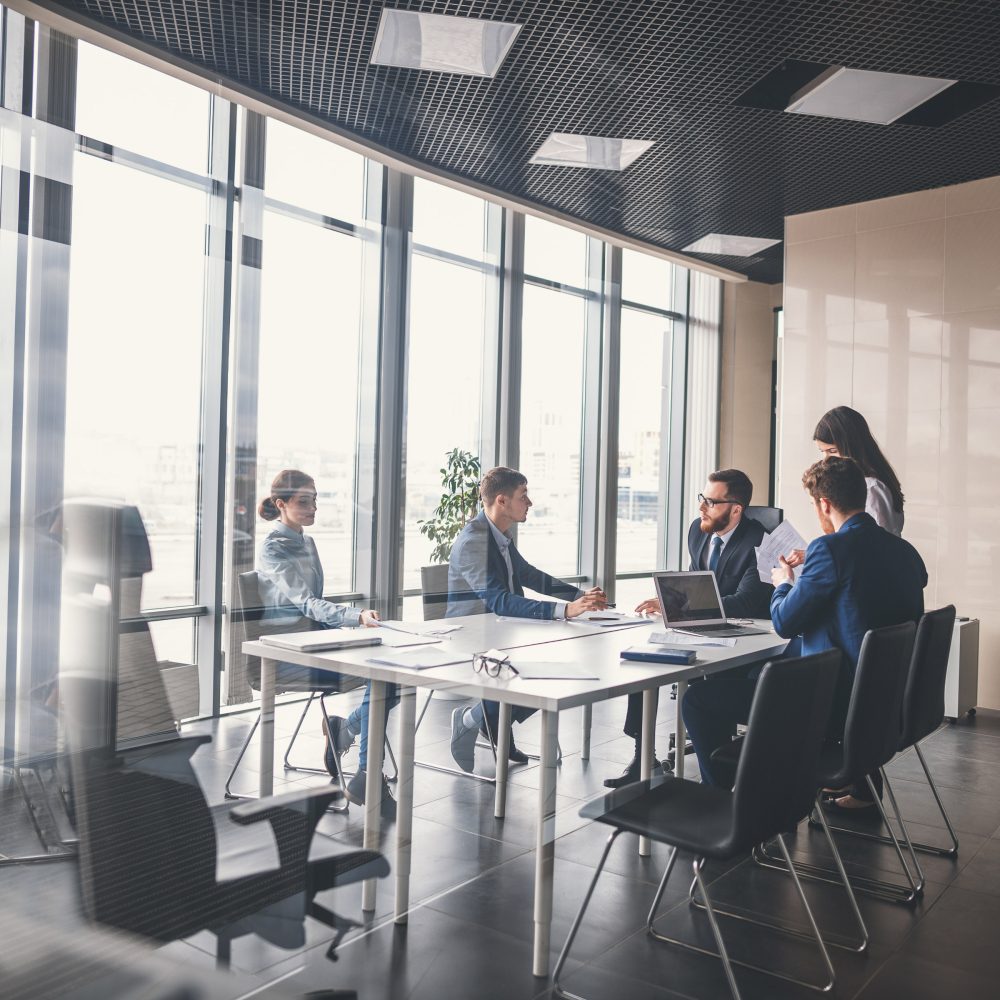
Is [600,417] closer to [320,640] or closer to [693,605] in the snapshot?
[693,605]

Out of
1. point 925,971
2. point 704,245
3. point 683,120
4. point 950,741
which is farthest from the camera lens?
point 704,245

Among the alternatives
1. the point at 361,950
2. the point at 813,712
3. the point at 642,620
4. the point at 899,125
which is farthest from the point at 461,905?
the point at 899,125

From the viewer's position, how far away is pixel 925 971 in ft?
8.45

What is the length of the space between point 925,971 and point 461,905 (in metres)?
1.35

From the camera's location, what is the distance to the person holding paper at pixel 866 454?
13.3 ft

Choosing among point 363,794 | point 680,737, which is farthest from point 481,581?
point 363,794

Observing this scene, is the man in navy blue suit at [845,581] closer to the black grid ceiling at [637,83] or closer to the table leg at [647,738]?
the table leg at [647,738]

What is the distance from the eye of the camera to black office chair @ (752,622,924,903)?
277 centimetres

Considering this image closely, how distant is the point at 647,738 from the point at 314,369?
6.32ft

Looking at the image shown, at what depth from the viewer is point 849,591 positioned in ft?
10.3

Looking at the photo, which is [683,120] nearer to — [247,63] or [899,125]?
[899,125]

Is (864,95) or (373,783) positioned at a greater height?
(864,95)

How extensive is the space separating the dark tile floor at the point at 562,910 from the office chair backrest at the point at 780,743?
533mm

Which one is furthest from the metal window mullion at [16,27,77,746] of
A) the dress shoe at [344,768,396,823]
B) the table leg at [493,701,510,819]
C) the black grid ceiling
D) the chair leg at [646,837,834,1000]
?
the table leg at [493,701,510,819]
